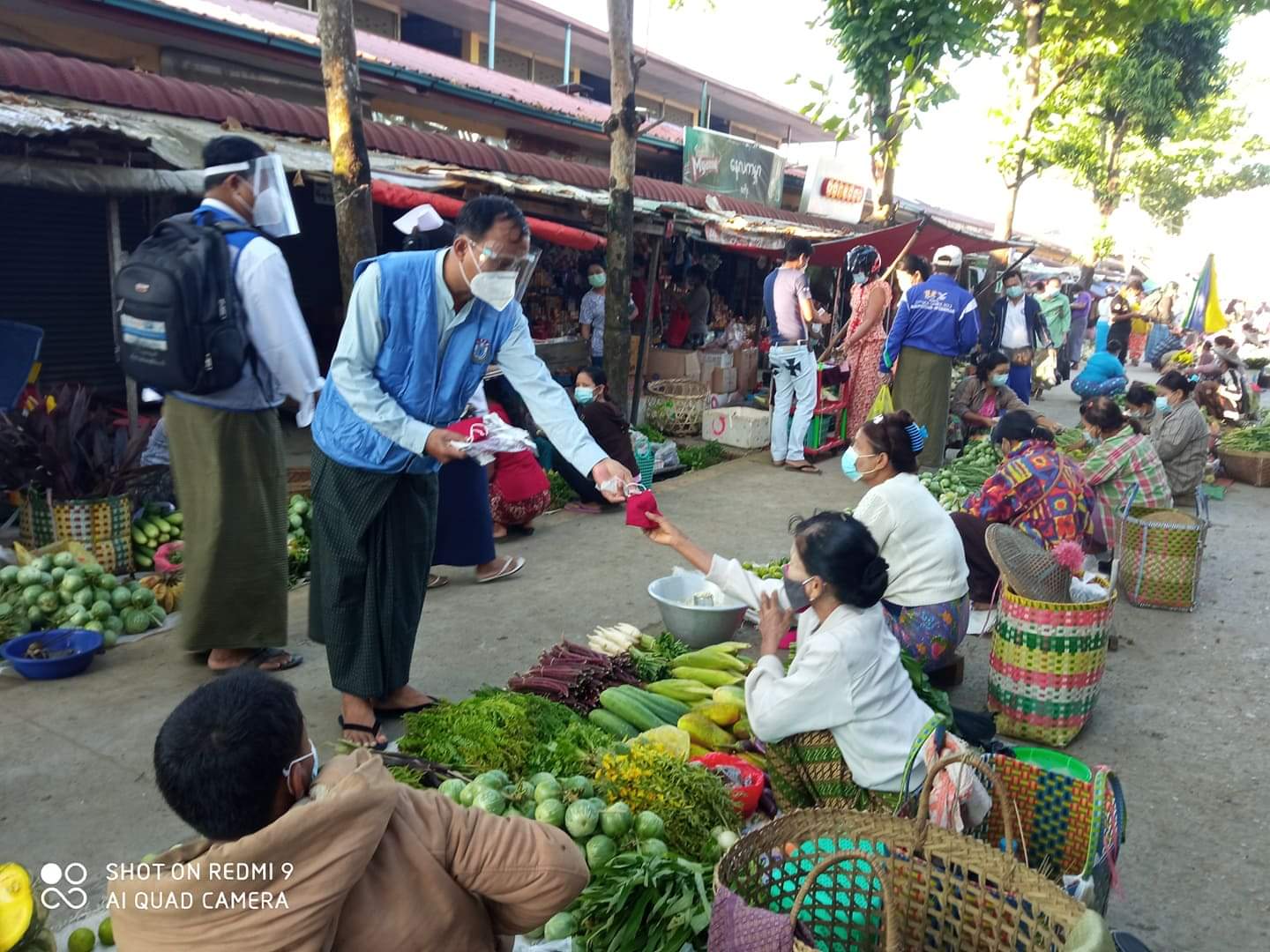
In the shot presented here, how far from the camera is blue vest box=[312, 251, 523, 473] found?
10.8ft

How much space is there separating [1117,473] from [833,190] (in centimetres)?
1136

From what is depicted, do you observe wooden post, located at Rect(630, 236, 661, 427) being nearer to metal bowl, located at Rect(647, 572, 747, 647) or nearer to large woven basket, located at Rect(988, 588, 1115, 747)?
metal bowl, located at Rect(647, 572, 747, 647)

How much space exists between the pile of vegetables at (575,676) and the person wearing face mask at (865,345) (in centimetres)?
625

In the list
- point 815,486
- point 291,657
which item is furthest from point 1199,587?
point 291,657

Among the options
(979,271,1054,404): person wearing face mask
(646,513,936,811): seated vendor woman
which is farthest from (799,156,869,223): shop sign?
(646,513,936,811): seated vendor woman

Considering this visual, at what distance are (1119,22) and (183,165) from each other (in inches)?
445

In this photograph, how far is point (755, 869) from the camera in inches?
91.6

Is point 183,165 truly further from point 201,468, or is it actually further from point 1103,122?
point 1103,122

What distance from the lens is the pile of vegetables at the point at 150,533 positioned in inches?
212

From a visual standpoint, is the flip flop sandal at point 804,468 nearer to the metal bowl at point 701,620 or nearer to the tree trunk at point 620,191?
the tree trunk at point 620,191

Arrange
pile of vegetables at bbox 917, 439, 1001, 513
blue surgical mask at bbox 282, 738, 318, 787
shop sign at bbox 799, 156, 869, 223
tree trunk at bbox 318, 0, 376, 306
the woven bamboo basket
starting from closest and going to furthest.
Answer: blue surgical mask at bbox 282, 738, 318, 787 < tree trunk at bbox 318, 0, 376, 306 < pile of vegetables at bbox 917, 439, 1001, 513 < the woven bamboo basket < shop sign at bbox 799, 156, 869, 223

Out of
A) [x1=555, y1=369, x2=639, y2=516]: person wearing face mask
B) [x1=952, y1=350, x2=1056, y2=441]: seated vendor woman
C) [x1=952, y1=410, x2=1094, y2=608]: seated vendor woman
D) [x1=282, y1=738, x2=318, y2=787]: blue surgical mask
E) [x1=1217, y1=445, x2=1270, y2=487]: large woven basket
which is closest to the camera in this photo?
[x1=282, y1=738, x2=318, y2=787]: blue surgical mask

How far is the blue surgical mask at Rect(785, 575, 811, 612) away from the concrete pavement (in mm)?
1274

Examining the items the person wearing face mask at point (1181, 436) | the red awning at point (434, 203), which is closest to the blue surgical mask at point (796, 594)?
the red awning at point (434, 203)
